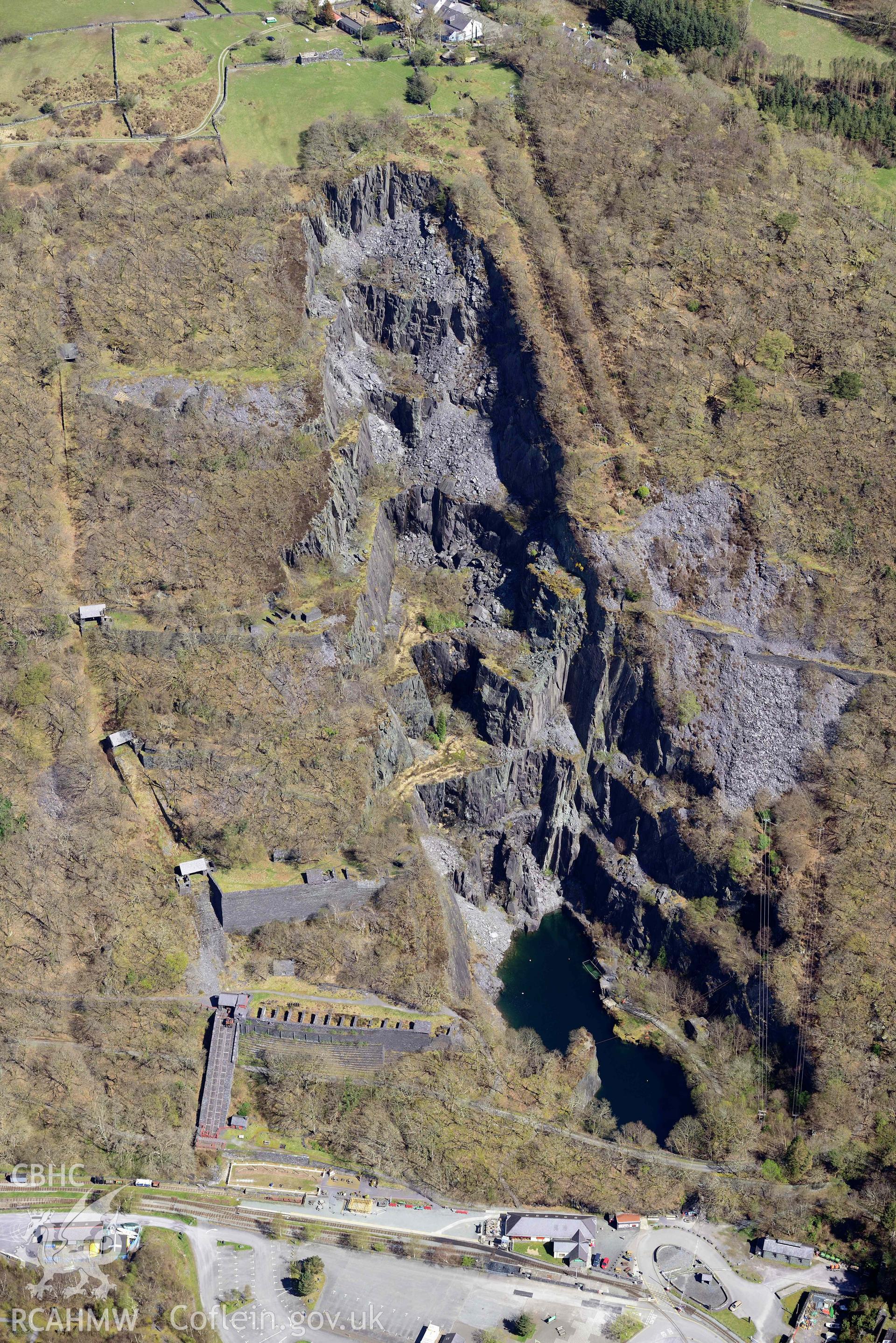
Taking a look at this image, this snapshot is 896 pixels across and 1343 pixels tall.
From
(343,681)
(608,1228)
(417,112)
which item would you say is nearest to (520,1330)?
(608,1228)

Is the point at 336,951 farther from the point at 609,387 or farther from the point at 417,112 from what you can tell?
the point at 417,112

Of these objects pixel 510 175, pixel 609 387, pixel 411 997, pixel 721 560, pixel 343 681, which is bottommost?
pixel 411 997

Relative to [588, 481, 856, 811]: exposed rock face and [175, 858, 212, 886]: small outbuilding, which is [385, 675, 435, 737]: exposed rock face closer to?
[588, 481, 856, 811]: exposed rock face

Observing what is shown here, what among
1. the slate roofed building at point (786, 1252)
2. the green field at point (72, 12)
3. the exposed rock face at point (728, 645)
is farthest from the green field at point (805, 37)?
Answer: the slate roofed building at point (786, 1252)

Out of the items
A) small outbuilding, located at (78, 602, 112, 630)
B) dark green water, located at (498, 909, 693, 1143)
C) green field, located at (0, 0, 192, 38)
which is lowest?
dark green water, located at (498, 909, 693, 1143)

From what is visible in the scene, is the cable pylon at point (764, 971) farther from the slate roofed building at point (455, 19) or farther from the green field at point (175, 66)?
the slate roofed building at point (455, 19)

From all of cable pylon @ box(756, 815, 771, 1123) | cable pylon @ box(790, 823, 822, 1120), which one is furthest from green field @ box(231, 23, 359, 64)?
cable pylon @ box(790, 823, 822, 1120)
